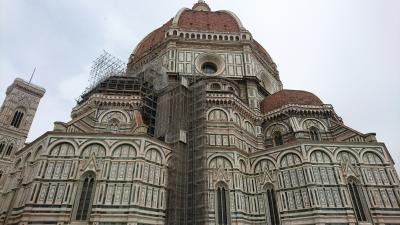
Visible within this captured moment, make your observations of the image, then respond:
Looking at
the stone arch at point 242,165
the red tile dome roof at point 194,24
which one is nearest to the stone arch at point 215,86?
the stone arch at point 242,165

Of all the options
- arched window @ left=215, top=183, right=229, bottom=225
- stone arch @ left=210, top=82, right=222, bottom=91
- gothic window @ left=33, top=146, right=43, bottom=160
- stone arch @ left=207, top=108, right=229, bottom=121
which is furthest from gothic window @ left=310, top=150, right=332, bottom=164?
gothic window @ left=33, top=146, right=43, bottom=160

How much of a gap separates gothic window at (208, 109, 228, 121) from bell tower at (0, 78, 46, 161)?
35926mm

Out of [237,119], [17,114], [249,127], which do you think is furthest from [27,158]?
[17,114]

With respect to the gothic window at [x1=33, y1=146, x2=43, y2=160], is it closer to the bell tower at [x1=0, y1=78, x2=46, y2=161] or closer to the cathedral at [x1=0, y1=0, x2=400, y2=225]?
the cathedral at [x1=0, y1=0, x2=400, y2=225]

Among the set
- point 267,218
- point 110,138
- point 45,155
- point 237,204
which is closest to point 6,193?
point 45,155

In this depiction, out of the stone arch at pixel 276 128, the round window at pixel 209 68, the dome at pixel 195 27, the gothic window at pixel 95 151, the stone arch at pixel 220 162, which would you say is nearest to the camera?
the gothic window at pixel 95 151

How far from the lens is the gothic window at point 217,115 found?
83.5 ft

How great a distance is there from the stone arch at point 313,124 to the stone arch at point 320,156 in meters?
4.99

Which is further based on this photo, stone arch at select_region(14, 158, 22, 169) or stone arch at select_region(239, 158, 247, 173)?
stone arch at select_region(239, 158, 247, 173)

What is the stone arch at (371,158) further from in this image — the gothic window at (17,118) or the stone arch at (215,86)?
the gothic window at (17,118)

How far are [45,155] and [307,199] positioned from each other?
731 inches

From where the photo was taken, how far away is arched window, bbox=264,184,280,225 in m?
21.0

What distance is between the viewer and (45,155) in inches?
766

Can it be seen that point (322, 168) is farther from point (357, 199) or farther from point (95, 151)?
point (95, 151)
